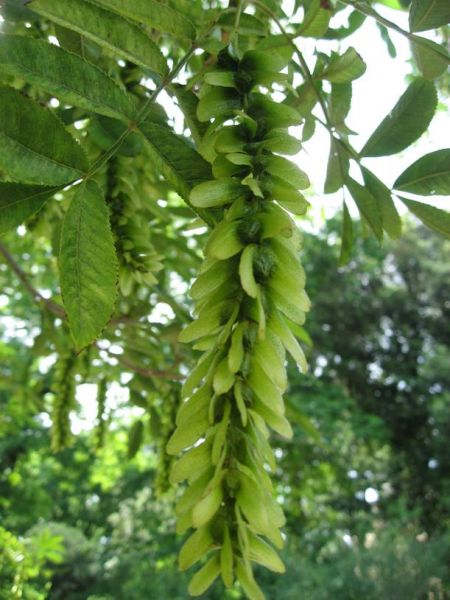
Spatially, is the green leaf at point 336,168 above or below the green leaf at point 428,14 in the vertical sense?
below

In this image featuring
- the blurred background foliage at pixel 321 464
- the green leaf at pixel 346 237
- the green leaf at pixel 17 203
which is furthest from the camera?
the blurred background foliage at pixel 321 464

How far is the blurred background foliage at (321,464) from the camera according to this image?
14.0 ft

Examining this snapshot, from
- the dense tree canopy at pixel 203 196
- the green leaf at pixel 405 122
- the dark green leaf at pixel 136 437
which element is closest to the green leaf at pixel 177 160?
the dense tree canopy at pixel 203 196

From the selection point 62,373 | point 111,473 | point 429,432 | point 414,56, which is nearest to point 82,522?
point 111,473

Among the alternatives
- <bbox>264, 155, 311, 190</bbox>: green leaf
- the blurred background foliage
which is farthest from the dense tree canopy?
the blurred background foliage

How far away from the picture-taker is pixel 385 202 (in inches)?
34.2

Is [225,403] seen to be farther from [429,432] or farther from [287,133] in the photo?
[429,432]

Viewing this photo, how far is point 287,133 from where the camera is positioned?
24.2 inches

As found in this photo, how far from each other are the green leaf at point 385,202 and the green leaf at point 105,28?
32cm


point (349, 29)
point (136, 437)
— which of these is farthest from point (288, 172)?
point (136, 437)

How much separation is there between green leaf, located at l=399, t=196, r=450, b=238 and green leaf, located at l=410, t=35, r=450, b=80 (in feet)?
0.54

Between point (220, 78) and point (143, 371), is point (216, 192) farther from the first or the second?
point (143, 371)

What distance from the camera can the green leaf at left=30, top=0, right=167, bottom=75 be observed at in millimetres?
600

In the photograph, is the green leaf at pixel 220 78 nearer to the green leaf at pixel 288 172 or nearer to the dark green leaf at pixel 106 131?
the green leaf at pixel 288 172
